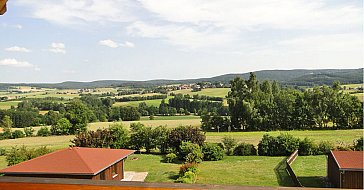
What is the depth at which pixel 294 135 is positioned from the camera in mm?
3514

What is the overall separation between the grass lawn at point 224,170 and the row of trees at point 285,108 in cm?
48

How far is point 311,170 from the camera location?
330 centimetres

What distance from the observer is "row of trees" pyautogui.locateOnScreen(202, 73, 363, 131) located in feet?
9.62

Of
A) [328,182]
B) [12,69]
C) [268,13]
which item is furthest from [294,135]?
[12,69]

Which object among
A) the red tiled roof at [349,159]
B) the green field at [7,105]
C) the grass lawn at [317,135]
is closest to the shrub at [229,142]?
the grass lawn at [317,135]

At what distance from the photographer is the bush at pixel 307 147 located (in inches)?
134

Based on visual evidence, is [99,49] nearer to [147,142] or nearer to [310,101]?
[147,142]

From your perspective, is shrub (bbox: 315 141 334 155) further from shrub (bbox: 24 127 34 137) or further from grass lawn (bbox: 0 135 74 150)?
shrub (bbox: 24 127 34 137)

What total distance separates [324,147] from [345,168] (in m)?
0.86

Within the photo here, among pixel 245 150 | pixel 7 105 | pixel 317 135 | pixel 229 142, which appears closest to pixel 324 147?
pixel 317 135

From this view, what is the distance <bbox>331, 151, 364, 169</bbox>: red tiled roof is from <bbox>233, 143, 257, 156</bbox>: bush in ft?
3.13

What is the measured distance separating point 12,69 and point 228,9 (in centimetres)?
202

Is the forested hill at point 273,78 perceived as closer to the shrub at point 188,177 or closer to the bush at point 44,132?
the bush at point 44,132

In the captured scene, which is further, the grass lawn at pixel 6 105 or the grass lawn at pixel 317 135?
the grass lawn at pixel 317 135
